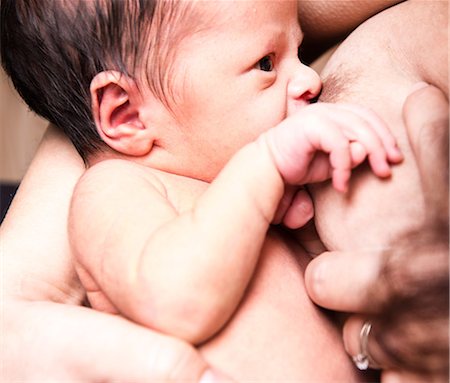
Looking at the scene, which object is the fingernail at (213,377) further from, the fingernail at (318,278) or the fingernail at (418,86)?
the fingernail at (418,86)

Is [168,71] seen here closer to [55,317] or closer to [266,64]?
[266,64]

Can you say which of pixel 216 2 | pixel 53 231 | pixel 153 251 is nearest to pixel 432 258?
pixel 153 251

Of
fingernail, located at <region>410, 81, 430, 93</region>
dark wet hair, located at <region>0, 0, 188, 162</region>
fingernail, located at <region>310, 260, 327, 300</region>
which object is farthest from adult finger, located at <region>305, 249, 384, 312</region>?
dark wet hair, located at <region>0, 0, 188, 162</region>

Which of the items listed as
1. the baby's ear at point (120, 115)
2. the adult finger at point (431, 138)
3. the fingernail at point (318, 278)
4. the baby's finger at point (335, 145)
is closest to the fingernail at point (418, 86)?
the adult finger at point (431, 138)

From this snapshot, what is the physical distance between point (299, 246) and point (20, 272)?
0.41 m

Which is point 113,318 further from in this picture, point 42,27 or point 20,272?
point 42,27

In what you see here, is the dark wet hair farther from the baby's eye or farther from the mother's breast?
the mother's breast

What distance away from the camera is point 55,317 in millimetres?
909

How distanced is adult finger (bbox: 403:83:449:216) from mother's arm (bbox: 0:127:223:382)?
0.33m

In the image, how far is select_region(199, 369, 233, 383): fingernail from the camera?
81 centimetres

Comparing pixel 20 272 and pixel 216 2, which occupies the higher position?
pixel 216 2

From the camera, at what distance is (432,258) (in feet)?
2.48

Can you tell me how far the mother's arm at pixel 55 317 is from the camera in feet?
2.67

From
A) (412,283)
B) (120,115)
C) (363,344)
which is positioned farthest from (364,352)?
(120,115)
